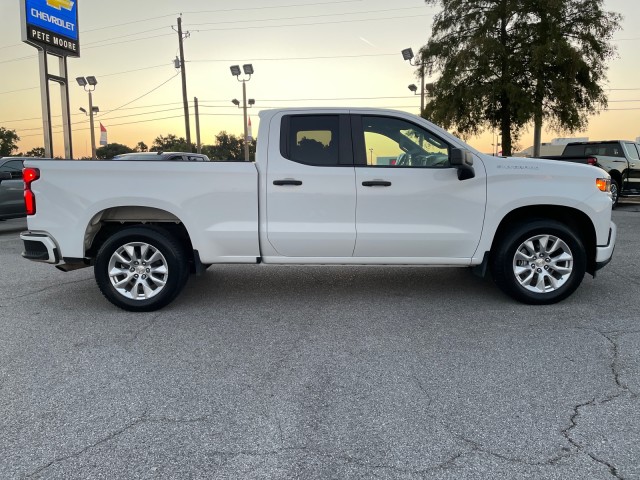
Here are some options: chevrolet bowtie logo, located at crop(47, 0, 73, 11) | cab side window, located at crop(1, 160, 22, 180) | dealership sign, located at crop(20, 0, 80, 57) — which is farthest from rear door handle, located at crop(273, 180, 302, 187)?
chevrolet bowtie logo, located at crop(47, 0, 73, 11)

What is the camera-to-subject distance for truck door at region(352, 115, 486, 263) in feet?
16.8

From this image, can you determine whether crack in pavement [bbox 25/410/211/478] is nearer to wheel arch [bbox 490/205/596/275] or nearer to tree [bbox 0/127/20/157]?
wheel arch [bbox 490/205/596/275]

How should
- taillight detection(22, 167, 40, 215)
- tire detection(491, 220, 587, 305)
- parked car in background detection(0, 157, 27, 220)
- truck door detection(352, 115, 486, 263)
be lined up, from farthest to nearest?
parked car in background detection(0, 157, 27, 220) → tire detection(491, 220, 587, 305) → truck door detection(352, 115, 486, 263) → taillight detection(22, 167, 40, 215)

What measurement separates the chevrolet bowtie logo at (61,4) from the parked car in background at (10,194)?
9.48 m

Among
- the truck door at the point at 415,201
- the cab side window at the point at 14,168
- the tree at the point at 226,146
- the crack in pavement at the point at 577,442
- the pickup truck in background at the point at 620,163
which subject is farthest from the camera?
the tree at the point at 226,146

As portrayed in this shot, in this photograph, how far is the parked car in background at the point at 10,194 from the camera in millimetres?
11648

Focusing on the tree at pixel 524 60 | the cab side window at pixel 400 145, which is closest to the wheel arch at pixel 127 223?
the cab side window at pixel 400 145

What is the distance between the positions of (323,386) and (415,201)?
2.37 meters

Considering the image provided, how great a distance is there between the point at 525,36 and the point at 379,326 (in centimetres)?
2216

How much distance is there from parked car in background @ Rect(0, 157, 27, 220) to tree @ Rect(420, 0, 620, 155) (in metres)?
18.7

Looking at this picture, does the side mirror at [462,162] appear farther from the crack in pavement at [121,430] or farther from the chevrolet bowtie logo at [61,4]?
the chevrolet bowtie logo at [61,4]

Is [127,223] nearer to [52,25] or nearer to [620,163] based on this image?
[620,163]

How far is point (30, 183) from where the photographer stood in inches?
200

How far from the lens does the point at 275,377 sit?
3.65 meters
